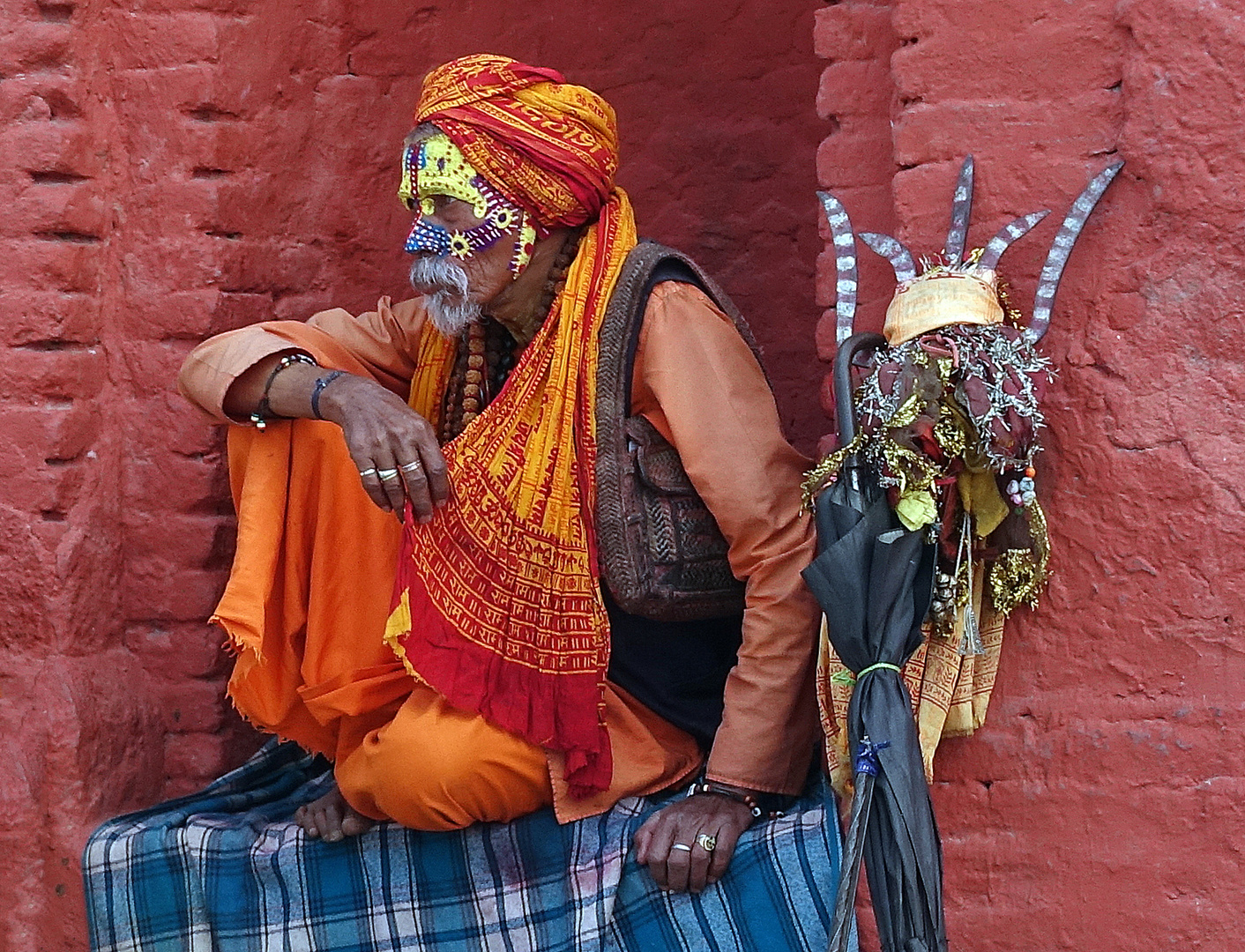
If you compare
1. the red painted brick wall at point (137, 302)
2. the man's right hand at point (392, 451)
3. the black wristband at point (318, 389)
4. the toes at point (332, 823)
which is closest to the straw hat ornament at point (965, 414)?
the man's right hand at point (392, 451)

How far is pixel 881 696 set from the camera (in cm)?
235

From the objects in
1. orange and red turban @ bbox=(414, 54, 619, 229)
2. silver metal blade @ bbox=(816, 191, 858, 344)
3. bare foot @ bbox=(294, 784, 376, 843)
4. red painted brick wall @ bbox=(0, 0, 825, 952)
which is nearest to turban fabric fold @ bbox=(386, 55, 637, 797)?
orange and red turban @ bbox=(414, 54, 619, 229)

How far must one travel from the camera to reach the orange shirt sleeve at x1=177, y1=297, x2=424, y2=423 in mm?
3021

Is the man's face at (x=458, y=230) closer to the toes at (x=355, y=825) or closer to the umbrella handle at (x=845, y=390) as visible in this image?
the umbrella handle at (x=845, y=390)

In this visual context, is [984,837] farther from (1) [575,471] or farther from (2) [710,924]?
(1) [575,471]

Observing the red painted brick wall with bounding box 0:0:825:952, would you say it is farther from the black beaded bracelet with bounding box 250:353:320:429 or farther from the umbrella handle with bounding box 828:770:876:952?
the umbrella handle with bounding box 828:770:876:952

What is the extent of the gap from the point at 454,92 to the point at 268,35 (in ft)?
1.97

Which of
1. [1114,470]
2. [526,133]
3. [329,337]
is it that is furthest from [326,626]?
[1114,470]

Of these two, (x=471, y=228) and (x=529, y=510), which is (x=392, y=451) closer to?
(x=529, y=510)

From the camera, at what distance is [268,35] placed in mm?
3416

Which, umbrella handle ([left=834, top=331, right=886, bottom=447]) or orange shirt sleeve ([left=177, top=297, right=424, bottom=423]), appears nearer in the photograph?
umbrella handle ([left=834, top=331, right=886, bottom=447])

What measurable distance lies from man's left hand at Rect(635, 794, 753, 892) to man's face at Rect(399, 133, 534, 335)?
3.31 ft

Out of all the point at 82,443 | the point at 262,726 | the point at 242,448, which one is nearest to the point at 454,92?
the point at 242,448

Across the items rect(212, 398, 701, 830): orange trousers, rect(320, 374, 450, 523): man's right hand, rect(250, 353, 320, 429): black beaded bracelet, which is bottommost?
rect(212, 398, 701, 830): orange trousers
